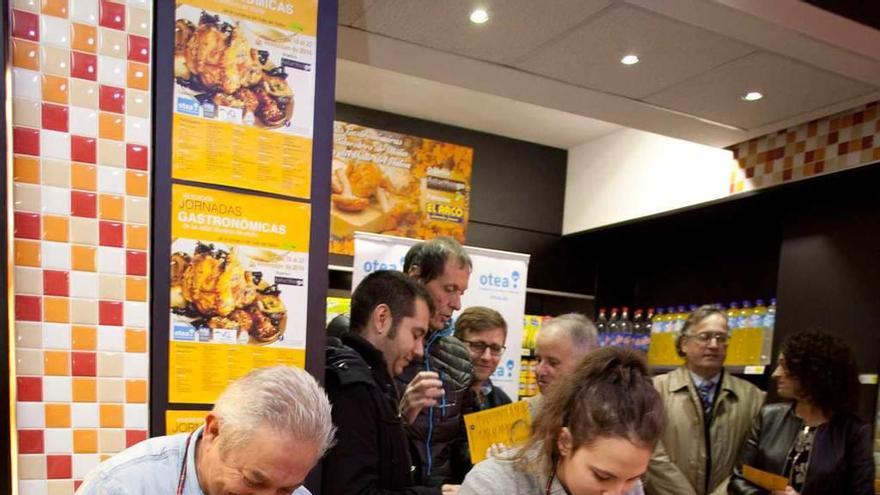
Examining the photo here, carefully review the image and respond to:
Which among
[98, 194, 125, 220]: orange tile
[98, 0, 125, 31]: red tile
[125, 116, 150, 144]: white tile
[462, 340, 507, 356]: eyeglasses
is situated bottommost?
[462, 340, 507, 356]: eyeglasses

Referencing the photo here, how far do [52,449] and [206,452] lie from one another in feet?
1.57

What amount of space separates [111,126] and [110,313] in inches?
17.0

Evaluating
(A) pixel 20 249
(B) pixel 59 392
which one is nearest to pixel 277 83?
(A) pixel 20 249

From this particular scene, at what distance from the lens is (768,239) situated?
4355mm

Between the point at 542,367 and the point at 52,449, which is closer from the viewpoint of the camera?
the point at 52,449

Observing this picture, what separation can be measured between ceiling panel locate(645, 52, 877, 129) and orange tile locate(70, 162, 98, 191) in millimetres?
2402

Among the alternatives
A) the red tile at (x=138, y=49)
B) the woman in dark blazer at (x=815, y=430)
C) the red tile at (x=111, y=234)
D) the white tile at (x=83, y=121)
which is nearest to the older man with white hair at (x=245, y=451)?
the red tile at (x=111, y=234)

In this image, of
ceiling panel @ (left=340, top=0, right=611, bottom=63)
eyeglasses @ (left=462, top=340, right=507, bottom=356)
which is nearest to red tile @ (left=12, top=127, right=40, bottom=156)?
ceiling panel @ (left=340, top=0, right=611, bottom=63)

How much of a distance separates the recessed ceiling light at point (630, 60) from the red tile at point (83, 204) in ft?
6.86

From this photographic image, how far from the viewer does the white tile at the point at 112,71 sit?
154cm

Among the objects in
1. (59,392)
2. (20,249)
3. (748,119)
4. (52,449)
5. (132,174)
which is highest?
(748,119)

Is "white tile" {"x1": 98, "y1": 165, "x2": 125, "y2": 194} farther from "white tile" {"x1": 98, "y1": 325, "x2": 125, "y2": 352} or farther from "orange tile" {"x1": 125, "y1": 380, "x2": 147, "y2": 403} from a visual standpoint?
"orange tile" {"x1": 125, "y1": 380, "x2": 147, "y2": 403}

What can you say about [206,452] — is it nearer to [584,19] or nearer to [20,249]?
[20,249]

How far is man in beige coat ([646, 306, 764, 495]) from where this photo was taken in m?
3.02
